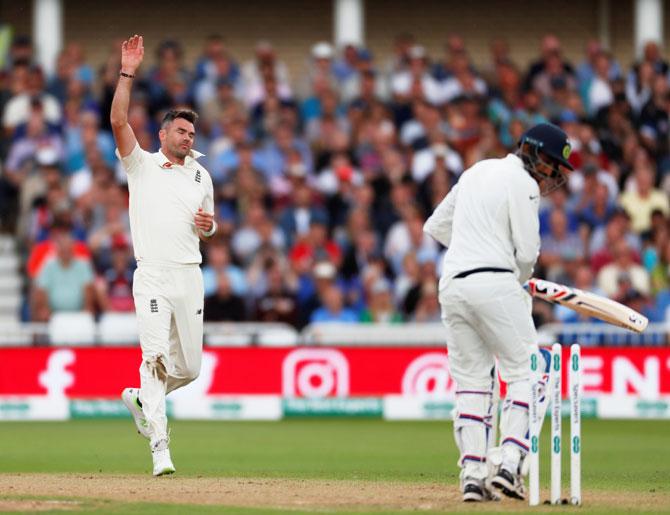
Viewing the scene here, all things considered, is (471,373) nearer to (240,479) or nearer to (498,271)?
(498,271)

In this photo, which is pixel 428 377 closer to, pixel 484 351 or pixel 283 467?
pixel 283 467

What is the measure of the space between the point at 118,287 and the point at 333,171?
3896mm

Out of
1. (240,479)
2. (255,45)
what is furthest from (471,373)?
(255,45)

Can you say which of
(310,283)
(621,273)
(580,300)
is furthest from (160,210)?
(621,273)

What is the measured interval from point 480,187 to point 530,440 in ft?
5.06

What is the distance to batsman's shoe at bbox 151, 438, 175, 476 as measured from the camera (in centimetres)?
1129

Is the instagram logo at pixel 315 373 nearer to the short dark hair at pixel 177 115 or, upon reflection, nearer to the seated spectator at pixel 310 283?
the seated spectator at pixel 310 283

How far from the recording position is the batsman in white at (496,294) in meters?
9.76

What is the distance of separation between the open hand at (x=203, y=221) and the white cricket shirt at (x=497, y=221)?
6.85 feet

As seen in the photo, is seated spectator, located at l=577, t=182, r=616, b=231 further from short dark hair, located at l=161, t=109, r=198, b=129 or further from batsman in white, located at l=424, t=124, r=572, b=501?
batsman in white, located at l=424, t=124, r=572, b=501

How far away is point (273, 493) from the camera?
10422mm

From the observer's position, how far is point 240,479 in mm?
11562

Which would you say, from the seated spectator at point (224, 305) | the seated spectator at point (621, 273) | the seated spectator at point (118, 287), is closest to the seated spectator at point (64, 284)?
the seated spectator at point (118, 287)

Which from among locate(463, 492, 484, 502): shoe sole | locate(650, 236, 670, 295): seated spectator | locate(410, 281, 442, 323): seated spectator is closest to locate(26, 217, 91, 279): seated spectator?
locate(410, 281, 442, 323): seated spectator
